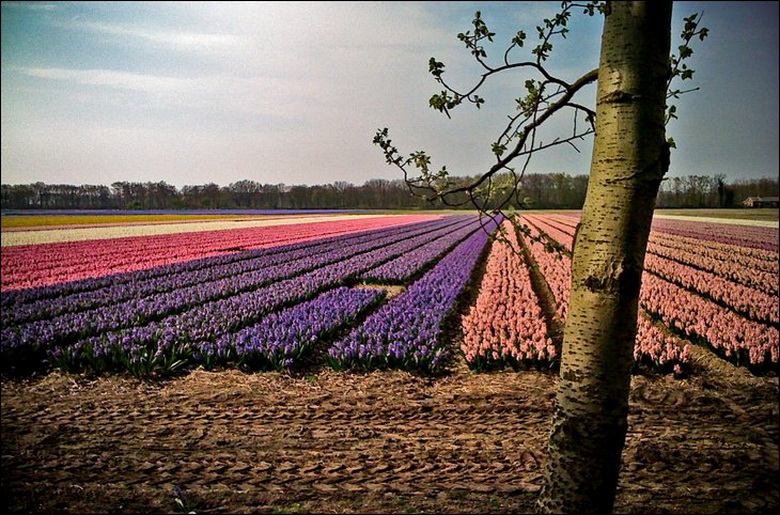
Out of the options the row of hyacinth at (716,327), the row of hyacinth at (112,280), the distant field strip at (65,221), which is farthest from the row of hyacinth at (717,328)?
the distant field strip at (65,221)

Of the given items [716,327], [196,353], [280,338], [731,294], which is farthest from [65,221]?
[716,327]

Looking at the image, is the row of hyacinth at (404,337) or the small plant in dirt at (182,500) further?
the row of hyacinth at (404,337)

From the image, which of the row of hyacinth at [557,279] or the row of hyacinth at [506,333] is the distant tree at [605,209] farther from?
the row of hyacinth at [557,279]

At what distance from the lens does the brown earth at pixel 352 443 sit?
377 cm

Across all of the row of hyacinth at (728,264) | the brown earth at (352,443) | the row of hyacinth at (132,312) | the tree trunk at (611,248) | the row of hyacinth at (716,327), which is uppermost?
the tree trunk at (611,248)

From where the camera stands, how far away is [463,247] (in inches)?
906

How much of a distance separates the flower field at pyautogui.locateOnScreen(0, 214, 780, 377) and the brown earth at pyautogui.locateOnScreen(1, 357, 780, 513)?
1.29ft

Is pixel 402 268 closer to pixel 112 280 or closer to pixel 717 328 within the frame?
pixel 112 280

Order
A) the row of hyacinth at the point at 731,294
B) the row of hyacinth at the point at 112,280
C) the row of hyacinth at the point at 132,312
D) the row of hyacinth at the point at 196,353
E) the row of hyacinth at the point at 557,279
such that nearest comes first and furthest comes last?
the row of hyacinth at the point at 196,353 < the row of hyacinth at the point at 132,312 < the row of hyacinth at the point at 731,294 < the row of hyacinth at the point at 557,279 < the row of hyacinth at the point at 112,280

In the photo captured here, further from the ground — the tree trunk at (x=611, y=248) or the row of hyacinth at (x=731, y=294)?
the tree trunk at (x=611, y=248)

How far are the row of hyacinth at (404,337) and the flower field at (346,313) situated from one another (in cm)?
3

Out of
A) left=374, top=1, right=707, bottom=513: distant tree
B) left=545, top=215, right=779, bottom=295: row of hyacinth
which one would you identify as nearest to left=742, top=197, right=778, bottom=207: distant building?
left=545, top=215, right=779, bottom=295: row of hyacinth

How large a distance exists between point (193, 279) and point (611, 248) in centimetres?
1335

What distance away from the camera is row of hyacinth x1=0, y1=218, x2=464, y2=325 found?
1050 centimetres
